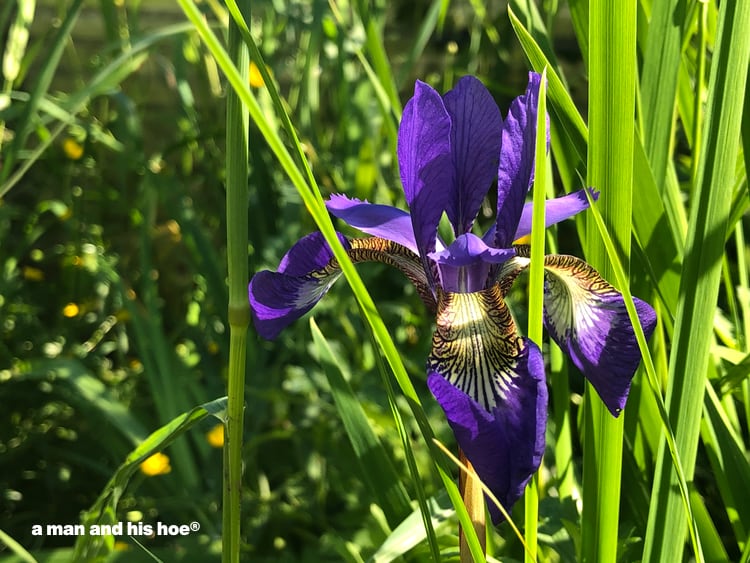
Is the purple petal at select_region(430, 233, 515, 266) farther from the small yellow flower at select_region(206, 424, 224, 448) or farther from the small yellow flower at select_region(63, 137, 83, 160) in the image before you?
the small yellow flower at select_region(63, 137, 83, 160)

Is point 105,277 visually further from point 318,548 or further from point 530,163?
point 530,163

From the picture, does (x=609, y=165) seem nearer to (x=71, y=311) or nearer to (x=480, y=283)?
(x=480, y=283)

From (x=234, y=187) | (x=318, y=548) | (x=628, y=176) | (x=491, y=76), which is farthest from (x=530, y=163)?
(x=491, y=76)

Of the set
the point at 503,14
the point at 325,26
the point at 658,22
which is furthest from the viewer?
the point at 503,14

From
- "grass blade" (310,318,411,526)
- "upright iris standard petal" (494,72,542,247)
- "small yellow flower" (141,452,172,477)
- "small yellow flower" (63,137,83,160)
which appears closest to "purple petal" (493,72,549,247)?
"upright iris standard petal" (494,72,542,247)

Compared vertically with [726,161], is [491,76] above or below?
above

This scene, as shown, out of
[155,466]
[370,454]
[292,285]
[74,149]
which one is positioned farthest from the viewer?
[74,149]

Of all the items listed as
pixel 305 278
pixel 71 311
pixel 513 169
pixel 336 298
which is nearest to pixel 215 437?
pixel 336 298
